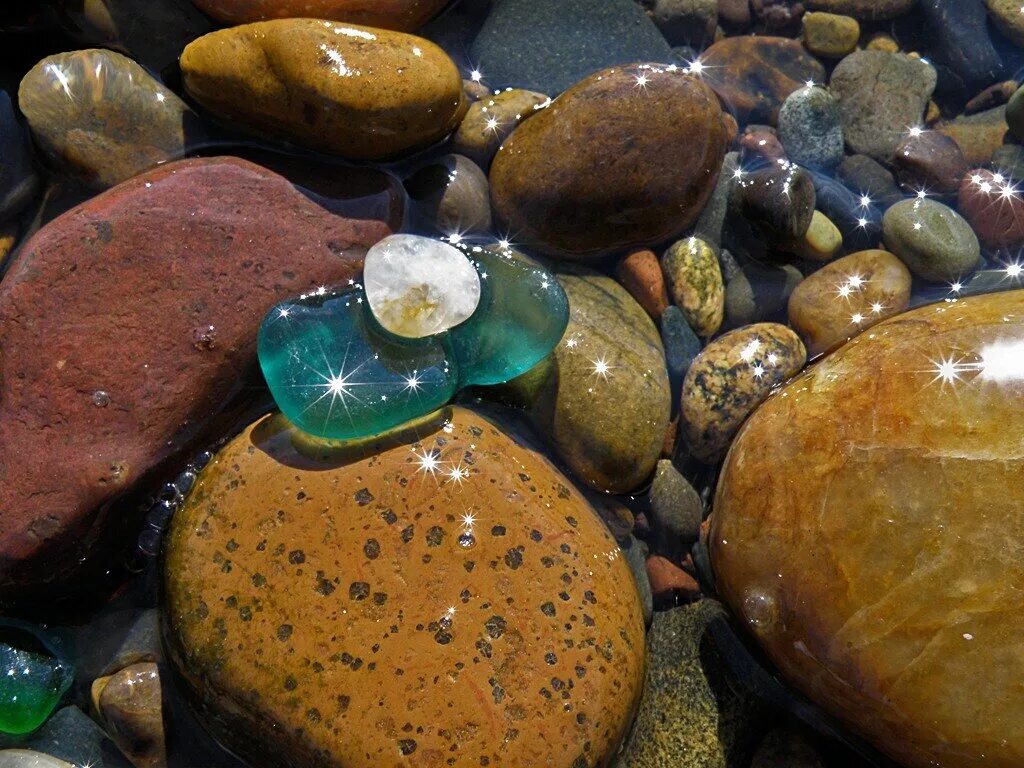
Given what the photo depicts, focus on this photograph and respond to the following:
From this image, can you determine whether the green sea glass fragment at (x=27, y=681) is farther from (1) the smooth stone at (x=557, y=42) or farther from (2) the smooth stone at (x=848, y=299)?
(2) the smooth stone at (x=848, y=299)

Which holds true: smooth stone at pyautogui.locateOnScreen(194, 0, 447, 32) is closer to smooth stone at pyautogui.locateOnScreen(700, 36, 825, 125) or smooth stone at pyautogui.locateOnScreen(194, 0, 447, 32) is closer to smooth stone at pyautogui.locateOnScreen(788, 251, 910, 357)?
smooth stone at pyautogui.locateOnScreen(700, 36, 825, 125)

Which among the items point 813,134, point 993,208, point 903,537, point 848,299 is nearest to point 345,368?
point 903,537

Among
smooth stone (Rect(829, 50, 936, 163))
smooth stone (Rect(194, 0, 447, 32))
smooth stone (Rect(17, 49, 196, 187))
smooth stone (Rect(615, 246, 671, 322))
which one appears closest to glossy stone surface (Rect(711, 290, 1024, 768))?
smooth stone (Rect(615, 246, 671, 322))

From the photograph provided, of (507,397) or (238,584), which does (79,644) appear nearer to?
(238,584)

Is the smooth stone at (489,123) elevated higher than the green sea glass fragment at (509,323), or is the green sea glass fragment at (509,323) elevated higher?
the smooth stone at (489,123)

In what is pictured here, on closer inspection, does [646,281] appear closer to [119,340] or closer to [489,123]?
[489,123]

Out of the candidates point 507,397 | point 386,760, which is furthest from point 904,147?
point 386,760

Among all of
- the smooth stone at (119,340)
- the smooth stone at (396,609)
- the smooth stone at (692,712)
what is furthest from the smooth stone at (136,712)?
the smooth stone at (692,712)
